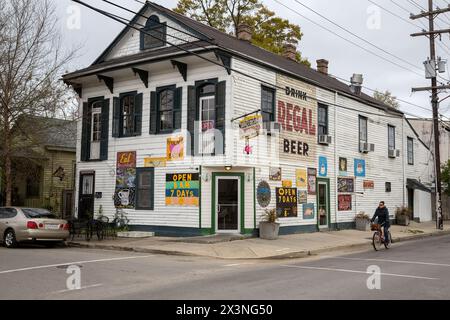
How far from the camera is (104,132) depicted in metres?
22.0

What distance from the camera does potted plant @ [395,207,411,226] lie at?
27734 mm

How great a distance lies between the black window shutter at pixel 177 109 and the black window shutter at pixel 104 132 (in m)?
3.93

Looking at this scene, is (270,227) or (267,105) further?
(267,105)

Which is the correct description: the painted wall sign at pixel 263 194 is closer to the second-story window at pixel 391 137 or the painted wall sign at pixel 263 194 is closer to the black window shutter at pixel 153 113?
the black window shutter at pixel 153 113

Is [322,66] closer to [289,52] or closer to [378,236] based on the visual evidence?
[289,52]

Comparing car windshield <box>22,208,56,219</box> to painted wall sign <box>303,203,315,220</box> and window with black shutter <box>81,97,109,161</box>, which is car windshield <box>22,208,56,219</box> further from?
painted wall sign <box>303,203,315,220</box>

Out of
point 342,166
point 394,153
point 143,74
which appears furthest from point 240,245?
point 394,153

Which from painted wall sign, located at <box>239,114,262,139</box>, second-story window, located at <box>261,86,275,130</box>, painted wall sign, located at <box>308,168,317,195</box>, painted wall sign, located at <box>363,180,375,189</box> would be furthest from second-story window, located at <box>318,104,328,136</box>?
painted wall sign, located at <box>239,114,262,139</box>

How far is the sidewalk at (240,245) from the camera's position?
14984 mm

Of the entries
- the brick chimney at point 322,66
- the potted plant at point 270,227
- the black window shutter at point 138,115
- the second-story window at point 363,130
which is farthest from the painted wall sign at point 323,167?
the brick chimney at point 322,66

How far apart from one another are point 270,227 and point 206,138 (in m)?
4.06

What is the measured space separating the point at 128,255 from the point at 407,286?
335 inches

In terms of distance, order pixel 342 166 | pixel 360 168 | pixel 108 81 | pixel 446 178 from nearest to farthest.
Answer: pixel 108 81 → pixel 342 166 → pixel 360 168 → pixel 446 178

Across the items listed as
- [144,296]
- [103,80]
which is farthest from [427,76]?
[144,296]
